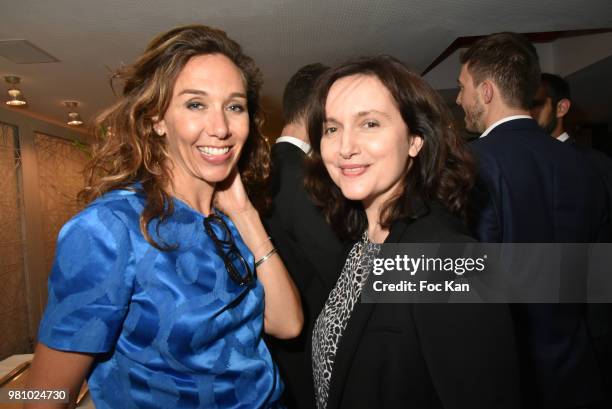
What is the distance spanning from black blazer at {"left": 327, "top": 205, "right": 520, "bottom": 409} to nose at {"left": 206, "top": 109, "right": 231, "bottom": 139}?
593mm

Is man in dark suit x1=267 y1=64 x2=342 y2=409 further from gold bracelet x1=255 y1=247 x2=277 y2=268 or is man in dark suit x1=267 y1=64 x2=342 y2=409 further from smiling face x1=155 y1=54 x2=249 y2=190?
smiling face x1=155 y1=54 x2=249 y2=190

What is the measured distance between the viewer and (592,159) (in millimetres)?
2354

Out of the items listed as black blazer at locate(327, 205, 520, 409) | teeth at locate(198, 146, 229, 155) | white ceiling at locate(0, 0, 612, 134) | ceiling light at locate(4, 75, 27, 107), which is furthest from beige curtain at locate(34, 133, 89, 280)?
black blazer at locate(327, 205, 520, 409)

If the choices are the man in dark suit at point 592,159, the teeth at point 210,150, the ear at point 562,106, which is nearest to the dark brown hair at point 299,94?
the teeth at point 210,150

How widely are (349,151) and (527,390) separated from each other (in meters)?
1.39

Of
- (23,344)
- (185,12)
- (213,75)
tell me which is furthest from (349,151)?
(23,344)

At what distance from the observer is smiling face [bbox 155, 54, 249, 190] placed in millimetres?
1200

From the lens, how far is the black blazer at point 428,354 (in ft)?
2.93

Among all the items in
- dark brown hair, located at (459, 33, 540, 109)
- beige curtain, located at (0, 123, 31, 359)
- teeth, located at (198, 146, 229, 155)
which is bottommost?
beige curtain, located at (0, 123, 31, 359)

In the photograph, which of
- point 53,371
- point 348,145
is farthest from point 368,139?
point 53,371

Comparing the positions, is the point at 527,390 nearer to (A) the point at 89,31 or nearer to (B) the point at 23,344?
(A) the point at 89,31

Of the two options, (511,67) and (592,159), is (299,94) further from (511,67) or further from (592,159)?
(592,159)

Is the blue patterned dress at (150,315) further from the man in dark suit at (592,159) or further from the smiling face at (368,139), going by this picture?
the man in dark suit at (592,159)

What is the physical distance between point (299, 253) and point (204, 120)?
2.79 feet
